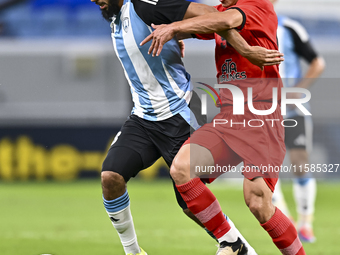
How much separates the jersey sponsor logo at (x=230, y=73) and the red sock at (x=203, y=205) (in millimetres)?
721

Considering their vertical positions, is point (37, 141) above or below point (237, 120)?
below

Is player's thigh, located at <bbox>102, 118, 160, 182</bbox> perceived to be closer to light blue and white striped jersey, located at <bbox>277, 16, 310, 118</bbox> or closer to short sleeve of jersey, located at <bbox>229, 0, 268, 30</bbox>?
short sleeve of jersey, located at <bbox>229, 0, 268, 30</bbox>

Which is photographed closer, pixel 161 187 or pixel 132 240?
pixel 132 240

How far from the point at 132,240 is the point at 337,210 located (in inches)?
209

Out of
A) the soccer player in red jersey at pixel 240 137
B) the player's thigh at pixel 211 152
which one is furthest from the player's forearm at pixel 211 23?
the player's thigh at pixel 211 152

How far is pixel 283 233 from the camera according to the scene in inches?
136

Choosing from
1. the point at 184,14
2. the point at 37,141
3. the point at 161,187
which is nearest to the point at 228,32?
the point at 184,14

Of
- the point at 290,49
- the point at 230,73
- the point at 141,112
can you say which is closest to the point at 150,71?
the point at 141,112

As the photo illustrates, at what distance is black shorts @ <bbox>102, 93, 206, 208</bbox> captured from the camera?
3863mm

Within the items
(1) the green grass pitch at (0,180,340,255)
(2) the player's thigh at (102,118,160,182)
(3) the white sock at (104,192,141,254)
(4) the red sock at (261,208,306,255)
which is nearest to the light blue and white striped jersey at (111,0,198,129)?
(2) the player's thigh at (102,118,160,182)

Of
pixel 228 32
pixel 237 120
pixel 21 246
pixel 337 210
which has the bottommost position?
pixel 337 210

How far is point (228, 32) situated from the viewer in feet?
11.3

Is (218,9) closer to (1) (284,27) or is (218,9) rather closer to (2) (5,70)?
(1) (284,27)

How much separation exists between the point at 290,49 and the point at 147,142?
118 inches
